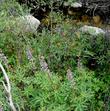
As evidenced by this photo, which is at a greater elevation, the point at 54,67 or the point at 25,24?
the point at 25,24

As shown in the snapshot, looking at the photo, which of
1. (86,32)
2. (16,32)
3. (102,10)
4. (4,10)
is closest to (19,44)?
(16,32)

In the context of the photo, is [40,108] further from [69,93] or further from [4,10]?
[4,10]

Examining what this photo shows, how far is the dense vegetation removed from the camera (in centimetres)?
360

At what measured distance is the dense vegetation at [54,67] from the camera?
3.60 meters

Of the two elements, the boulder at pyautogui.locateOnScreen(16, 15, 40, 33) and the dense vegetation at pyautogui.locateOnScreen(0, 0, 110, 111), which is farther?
the boulder at pyautogui.locateOnScreen(16, 15, 40, 33)

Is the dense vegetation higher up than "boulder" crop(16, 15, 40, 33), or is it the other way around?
"boulder" crop(16, 15, 40, 33)

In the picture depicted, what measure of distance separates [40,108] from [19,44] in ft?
4.26

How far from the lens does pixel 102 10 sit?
19.9 ft

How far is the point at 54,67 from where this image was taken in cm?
444

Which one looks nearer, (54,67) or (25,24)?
(54,67)

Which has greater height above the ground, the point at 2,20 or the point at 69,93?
the point at 2,20

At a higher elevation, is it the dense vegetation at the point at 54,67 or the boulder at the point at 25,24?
the boulder at the point at 25,24

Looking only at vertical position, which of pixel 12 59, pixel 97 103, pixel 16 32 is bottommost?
pixel 97 103

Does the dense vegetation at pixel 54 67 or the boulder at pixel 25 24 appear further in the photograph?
the boulder at pixel 25 24
